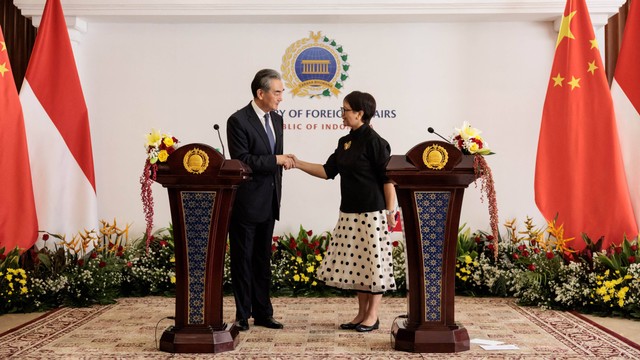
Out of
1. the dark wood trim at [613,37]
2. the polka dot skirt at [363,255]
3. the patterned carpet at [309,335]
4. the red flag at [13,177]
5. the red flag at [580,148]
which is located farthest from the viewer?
the dark wood trim at [613,37]

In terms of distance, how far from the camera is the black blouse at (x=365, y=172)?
14.6ft

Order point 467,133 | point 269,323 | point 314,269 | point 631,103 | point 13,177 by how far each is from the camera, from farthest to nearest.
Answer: point 314,269
point 631,103
point 13,177
point 269,323
point 467,133

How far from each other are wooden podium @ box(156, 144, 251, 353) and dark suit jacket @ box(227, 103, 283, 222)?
20.1 inches

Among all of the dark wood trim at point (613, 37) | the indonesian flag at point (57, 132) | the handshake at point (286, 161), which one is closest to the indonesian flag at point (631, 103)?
the dark wood trim at point (613, 37)

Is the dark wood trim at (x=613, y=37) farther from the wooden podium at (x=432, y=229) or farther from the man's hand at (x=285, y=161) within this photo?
the man's hand at (x=285, y=161)

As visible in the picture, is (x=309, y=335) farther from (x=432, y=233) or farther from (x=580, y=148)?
(x=580, y=148)

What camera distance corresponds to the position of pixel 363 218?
445 centimetres

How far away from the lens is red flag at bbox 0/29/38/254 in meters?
5.65

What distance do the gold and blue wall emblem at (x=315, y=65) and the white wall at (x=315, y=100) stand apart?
0.07m

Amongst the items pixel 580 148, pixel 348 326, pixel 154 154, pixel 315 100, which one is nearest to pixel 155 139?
pixel 154 154

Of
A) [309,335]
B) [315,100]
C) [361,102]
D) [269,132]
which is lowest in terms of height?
[309,335]

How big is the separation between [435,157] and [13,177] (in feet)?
12.0

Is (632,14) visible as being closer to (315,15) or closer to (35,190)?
(315,15)

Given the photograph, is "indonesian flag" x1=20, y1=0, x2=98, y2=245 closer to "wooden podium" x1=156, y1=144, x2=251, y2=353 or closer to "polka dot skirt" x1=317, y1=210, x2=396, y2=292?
"wooden podium" x1=156, y1=144, x2=251, y2=353
